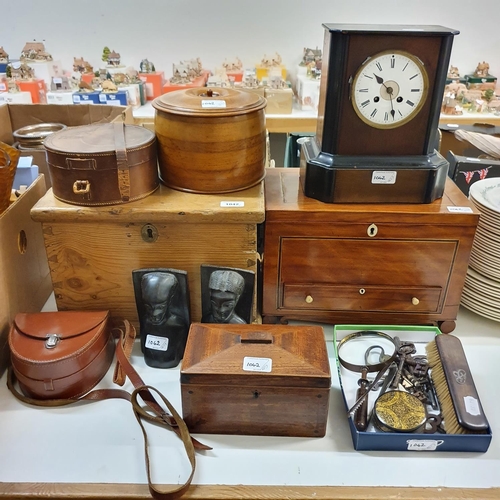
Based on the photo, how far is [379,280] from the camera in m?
1.09

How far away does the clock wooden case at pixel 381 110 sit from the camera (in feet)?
3.13

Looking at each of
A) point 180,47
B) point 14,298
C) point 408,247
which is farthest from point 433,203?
point 180,47

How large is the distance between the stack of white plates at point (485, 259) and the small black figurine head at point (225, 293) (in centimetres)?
58

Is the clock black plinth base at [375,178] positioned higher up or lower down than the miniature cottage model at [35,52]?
lower down

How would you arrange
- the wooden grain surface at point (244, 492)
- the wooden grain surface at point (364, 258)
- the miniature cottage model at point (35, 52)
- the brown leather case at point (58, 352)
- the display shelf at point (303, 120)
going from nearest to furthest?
the wooden grain surface at point (244, 492) → the brown leather case at point (58, 352) → the wooden grain surface at point (364, 258) → the display shelf at point (303, 120) → the miniature cottage model at point (35, 52)

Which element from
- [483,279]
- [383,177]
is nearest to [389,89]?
[383,177]

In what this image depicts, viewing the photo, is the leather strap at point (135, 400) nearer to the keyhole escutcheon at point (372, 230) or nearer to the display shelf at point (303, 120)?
the keyhole escutcheon at point (372, 230)

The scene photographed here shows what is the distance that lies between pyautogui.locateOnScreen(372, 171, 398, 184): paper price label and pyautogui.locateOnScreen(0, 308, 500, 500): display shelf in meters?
0.48

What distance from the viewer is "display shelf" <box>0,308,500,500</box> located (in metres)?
0.80

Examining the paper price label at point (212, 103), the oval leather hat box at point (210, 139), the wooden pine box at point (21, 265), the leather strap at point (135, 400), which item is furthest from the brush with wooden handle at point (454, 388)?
the wooden pine box at point (21, 265)

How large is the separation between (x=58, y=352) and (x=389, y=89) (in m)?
0.84

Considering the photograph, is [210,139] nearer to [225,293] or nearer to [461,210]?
[225,293]

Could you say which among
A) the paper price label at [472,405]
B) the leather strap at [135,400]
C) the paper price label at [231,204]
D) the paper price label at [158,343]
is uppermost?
the paper price label at [231,204]

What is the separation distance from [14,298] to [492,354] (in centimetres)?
108
